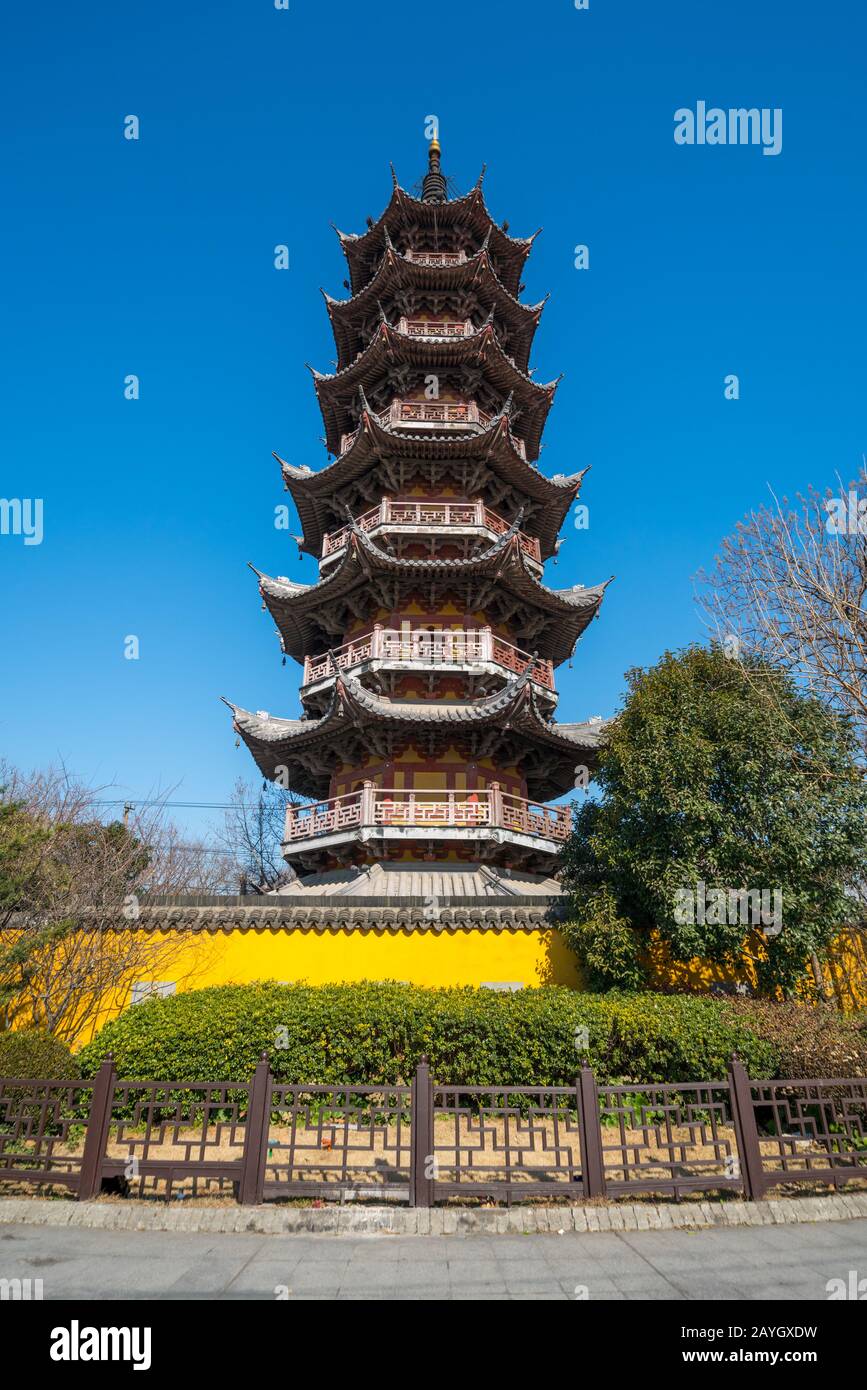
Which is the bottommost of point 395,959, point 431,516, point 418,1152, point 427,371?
point 418,1152

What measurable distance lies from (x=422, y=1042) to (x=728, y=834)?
5616 millimetres

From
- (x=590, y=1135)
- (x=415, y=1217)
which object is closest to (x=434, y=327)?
(x=590, y=1135)

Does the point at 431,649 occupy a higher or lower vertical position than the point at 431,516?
lower

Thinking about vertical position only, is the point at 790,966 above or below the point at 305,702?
below

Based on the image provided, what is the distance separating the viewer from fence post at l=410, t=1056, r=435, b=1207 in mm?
5988

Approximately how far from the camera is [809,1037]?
8289 mm

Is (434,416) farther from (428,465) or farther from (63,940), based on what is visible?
(63,940)

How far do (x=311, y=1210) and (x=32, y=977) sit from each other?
7.81 m

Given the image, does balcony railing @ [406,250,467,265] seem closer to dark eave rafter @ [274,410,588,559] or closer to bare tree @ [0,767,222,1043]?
dark eave rafter @ [274,410,588,559]

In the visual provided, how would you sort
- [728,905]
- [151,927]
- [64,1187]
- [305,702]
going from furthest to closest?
[305,702] → [151,927] → [728,905] → [64,1187]

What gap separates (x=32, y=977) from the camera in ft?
37.4
